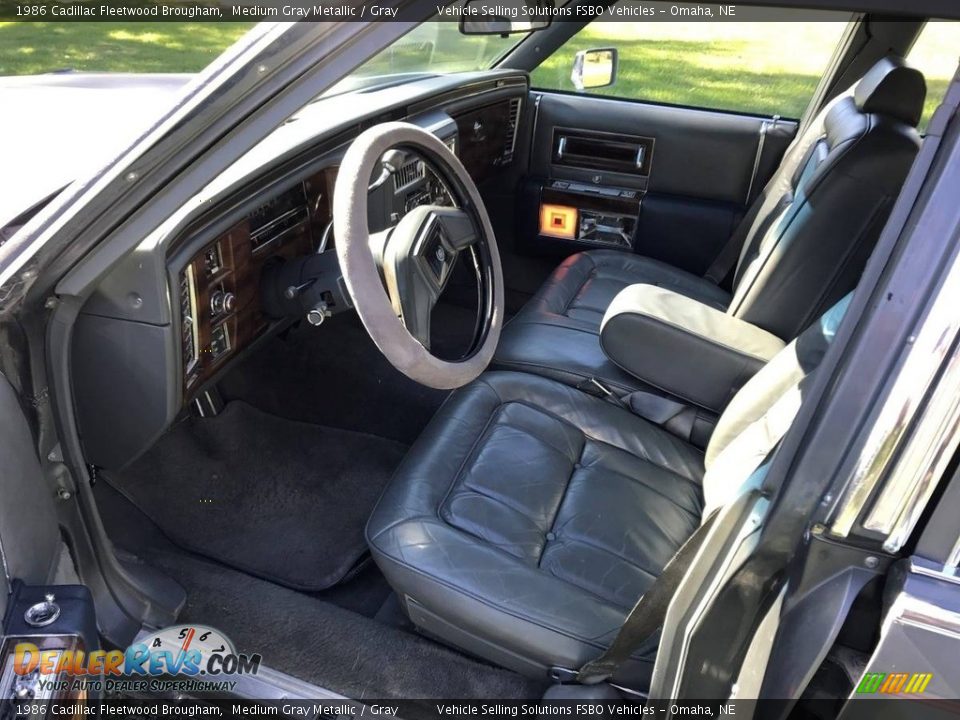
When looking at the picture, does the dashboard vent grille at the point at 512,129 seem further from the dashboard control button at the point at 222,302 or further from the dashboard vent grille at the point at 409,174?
the dashboard control button at the point at 222,302

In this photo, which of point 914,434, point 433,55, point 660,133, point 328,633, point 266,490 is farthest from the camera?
point 660,133

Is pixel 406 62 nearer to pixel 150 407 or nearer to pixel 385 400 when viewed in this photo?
pixel 385 400

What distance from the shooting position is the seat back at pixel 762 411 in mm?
1397

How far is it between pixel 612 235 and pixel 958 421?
2.33m

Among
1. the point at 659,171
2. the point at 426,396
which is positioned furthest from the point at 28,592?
the point at 659,171

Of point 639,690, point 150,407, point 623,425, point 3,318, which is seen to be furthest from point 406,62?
point 639,690

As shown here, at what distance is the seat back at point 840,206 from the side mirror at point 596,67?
3.22 feet

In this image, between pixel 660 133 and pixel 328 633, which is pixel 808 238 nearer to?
pixel 660 133

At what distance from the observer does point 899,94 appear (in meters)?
1.90

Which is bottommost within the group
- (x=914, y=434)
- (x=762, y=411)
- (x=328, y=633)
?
(x=328, y=633)

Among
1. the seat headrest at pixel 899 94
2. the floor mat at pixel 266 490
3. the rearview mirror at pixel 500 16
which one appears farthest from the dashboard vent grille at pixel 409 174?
the seat headrest at pixel 899 94

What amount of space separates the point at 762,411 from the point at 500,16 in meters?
1.17

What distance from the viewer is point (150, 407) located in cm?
148

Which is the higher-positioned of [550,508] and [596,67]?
[596,67]
